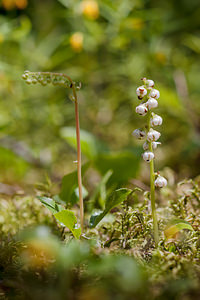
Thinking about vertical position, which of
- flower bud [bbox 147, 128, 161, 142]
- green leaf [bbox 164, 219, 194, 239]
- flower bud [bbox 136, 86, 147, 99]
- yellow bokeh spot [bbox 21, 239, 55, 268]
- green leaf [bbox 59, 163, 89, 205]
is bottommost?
yellow bokeh spot [bbox 21, 239, 55, 268]

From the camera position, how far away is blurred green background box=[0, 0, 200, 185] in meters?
1.67

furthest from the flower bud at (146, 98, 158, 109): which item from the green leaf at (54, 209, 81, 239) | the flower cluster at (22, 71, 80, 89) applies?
the green leaf at (54, 209, 81, 239)

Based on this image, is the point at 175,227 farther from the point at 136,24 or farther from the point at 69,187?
the point at 136,24

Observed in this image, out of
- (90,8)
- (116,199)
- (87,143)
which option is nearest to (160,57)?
(90,8)

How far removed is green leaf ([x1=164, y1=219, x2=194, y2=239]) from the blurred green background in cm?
73

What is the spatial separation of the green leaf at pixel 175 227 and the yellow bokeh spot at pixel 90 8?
1388 mm

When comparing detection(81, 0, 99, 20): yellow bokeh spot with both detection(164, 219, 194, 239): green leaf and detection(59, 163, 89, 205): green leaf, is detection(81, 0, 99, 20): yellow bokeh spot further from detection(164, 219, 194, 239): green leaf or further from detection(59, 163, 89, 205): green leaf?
detection(164, 219, 194, 239): green leaf

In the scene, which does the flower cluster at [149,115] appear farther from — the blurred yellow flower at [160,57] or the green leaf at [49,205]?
the blurred yellow flower at [160,57]

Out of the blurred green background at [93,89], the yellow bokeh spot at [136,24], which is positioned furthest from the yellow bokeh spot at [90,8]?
the yellow bokeh spot at [136,24]

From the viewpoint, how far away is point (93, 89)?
2318mm

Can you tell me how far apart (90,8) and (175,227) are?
4.68 ft

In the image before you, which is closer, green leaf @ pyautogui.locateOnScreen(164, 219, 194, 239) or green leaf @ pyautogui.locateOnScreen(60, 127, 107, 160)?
green leaf @ pyautogui.locateOnScreen(164, 219, 194, 239)

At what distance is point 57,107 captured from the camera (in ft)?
6.19

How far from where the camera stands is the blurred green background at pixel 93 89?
5.49 ft
